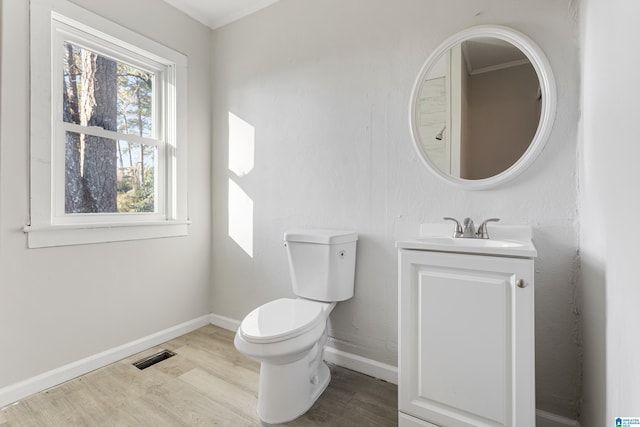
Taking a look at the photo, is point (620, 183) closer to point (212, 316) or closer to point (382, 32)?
point (382, 32)

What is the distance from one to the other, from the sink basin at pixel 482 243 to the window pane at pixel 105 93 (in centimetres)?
198

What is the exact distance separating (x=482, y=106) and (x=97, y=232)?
7.37 feet

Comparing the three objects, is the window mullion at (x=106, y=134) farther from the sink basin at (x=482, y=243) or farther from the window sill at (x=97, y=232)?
the sink basin at (x=482, y=243)

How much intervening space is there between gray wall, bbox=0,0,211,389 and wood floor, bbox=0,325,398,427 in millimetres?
204

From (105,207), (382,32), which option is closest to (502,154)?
(382,32)

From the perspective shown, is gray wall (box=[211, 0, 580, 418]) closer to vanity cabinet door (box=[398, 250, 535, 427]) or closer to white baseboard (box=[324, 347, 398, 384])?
white baseboard (box=[324, 347, 398, 384])

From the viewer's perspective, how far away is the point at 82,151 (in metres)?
1.85

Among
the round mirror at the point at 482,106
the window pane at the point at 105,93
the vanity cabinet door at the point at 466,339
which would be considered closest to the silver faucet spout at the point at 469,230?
the round mirror at the point at 482,106

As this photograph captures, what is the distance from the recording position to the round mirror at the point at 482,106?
4.52 feet

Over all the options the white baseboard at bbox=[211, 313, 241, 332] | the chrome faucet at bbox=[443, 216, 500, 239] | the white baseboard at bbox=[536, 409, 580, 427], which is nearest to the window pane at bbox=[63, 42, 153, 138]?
the white baseboard at bbox=[211, 313, 241, 332]

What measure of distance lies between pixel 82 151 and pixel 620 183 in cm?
244

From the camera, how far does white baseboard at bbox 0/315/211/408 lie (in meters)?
1.52

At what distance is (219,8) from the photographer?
7.54 ft

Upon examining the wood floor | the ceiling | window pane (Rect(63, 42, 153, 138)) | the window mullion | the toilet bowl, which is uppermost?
the ceiling
